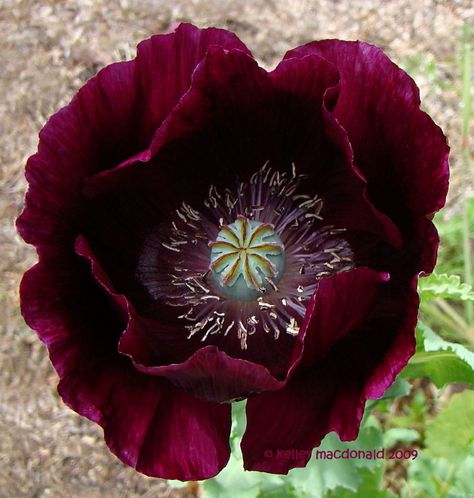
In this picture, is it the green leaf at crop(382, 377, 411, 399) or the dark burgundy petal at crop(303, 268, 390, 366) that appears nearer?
the dark burgundy petal at crop(303, 268, 390, 366)

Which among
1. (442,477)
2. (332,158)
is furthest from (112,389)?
(442,477)

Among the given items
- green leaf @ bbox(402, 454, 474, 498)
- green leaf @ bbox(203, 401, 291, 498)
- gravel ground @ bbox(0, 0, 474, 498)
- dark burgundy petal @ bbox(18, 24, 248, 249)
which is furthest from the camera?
gravel ground @ bbox(0, 0, 474, 498)

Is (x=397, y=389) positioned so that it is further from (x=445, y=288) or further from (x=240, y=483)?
(x=240, y=483)

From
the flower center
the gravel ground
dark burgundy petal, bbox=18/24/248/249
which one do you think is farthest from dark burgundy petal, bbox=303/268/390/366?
the gravel ground

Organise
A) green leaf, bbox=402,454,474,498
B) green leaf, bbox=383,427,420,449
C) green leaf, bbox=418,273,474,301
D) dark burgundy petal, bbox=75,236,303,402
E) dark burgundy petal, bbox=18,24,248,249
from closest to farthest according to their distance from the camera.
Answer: dark burgundy petal, bbox=75,236,303,402 → dark burgundy petal, bbox=18,24,248,249 → green leaf, bbox=418,273,474,301 → green leaf, bbox=402,454,474,498 → green leaf, bbox=383,427,420,449

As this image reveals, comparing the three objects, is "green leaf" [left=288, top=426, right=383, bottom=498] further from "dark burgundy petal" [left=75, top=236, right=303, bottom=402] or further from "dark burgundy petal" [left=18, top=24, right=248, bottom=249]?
"dark burgundy petal" [left=18, top=24, right=248, bottom=249]

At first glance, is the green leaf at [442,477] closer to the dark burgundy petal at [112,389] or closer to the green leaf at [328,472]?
the green leaf at [328,472]

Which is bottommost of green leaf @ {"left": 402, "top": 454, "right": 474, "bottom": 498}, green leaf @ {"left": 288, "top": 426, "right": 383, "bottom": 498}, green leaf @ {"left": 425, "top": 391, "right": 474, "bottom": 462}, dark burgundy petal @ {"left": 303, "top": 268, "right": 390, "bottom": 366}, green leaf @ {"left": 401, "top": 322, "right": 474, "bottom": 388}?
green leaf @ {"left": 402, "top": 454, "right": 474, "bottom": 498}
